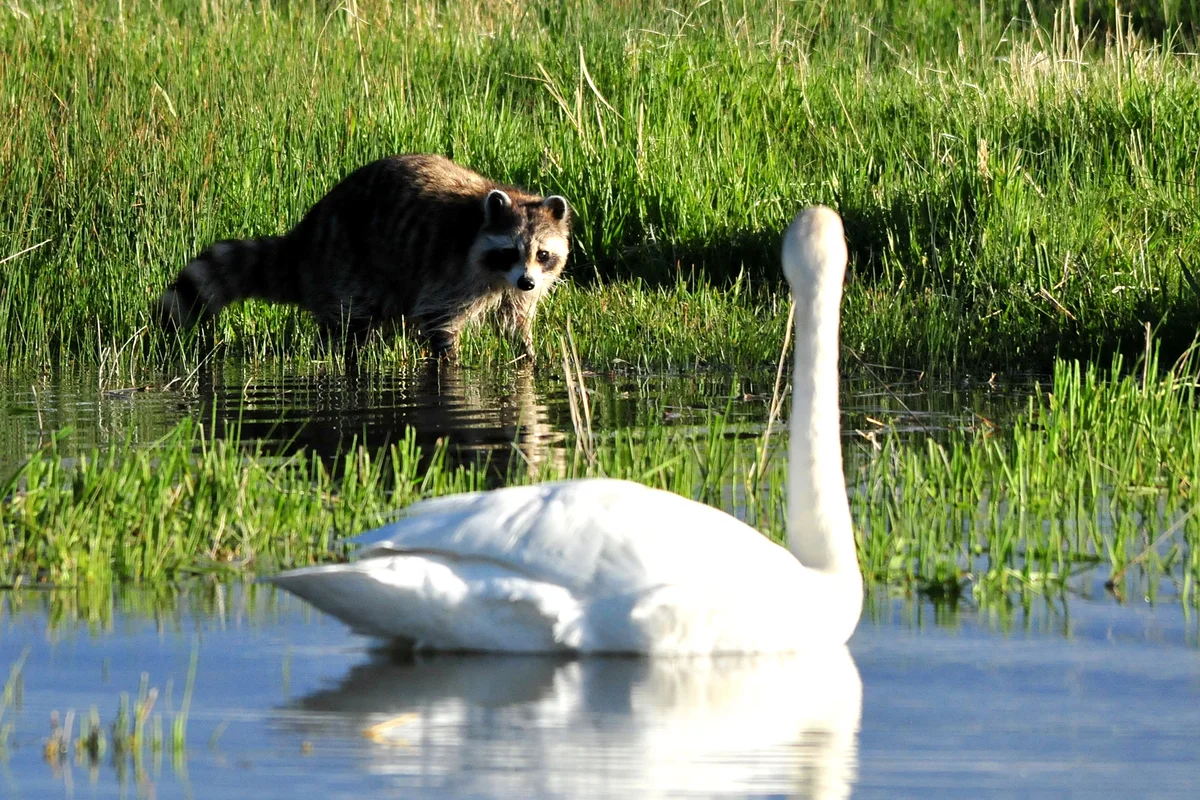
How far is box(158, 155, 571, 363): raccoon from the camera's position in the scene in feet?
38.2

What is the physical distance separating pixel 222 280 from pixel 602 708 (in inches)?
294

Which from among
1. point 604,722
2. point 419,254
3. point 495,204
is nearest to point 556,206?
point 495,204

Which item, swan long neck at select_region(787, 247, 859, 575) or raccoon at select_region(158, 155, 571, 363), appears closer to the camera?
swan long neck at select_region(787, 247, 859, 575)

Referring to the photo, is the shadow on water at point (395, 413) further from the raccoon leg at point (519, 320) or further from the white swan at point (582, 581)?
the white swan at point (582, 581)

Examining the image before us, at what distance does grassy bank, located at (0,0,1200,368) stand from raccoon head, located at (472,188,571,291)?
1.05 ft

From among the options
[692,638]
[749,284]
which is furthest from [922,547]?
[749,284]

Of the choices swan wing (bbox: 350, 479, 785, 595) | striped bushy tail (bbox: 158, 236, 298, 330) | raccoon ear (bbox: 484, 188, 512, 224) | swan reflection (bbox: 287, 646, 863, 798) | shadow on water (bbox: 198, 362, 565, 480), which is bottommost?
swan reflection (bbox: 287, 646, 863, 798)

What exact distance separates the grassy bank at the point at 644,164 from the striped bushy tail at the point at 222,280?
0.72 feet

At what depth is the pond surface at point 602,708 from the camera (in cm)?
342

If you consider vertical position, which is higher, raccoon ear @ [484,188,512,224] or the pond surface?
raccoon ear @ [484,188,512,224]

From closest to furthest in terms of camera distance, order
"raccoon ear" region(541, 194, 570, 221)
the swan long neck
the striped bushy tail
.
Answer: the swan long neck → the striped bushy tail → "raccoon ear" region(541, 194, 570, 221)

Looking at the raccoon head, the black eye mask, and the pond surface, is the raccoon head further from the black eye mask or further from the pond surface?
the pond surface

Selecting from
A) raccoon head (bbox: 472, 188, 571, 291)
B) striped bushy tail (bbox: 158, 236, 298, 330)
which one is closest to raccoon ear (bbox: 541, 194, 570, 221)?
raccoon head (bbox: 472, 188, 571, 291)

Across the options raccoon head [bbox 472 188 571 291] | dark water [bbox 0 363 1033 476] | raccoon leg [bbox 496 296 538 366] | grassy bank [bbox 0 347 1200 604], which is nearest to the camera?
grassy bank [bbox 0 347 1200 604]
